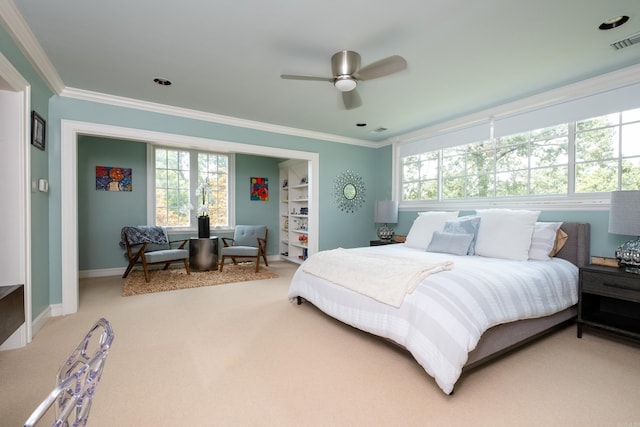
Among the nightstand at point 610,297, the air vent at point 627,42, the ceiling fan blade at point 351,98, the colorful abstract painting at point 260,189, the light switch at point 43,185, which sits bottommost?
the nightstand at point 610,297

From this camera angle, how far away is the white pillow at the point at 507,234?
2.98 m

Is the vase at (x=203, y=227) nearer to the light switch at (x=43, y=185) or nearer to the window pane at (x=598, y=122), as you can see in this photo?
the light switch at (x=43, y=185)

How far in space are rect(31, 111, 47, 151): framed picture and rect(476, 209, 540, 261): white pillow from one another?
4.36 meters

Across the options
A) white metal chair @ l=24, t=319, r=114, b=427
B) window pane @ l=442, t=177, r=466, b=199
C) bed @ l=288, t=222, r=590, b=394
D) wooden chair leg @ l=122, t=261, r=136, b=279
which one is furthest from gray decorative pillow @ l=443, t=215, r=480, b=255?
wooden chair leg @ l=122, t=261, r=136, b=279

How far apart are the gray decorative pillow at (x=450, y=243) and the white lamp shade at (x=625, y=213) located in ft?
3.74

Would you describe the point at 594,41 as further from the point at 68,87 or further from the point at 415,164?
the point at 68,87

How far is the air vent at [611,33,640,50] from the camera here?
2312mm

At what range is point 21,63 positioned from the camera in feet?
7.96

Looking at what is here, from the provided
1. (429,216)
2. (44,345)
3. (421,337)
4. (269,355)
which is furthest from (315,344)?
(429,216)

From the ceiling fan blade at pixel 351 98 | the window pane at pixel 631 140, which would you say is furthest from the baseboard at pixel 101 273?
the window pane at pixel 631 140

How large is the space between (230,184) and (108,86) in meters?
3.10

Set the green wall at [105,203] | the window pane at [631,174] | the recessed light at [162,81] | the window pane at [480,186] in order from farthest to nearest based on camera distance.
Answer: the green wall at [105,203], the window pane at [480,186], the recessed light at [162,81], the window pane at [631,174]

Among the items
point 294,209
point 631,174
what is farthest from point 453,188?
point 294,209

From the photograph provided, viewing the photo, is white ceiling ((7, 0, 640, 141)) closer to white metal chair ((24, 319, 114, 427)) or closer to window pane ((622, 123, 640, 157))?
window pane ((622, 123, 640, 157))
